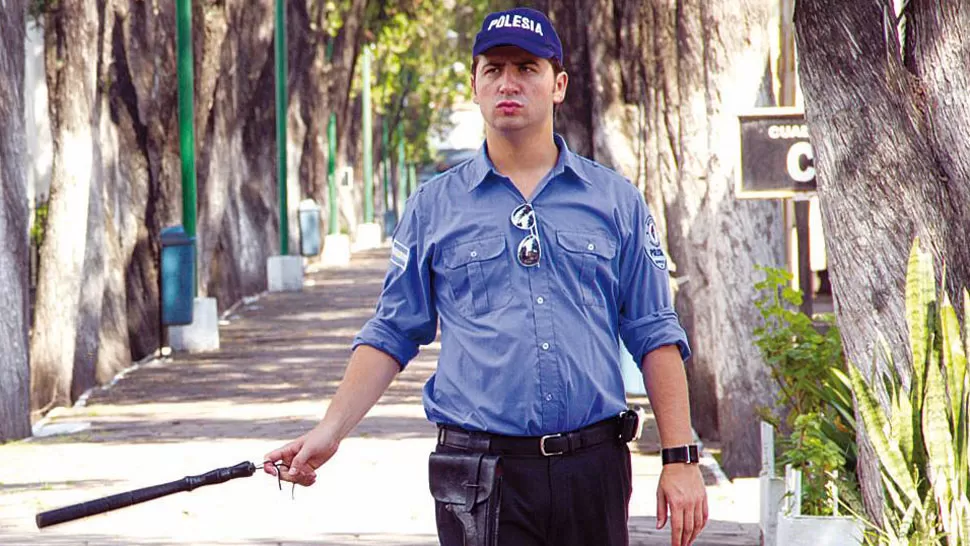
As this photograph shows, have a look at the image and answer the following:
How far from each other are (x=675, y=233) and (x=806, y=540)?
30.2 ft

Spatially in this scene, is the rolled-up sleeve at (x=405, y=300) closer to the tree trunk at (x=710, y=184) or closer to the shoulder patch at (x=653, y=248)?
the shoulder patch at (x=653, y=248)

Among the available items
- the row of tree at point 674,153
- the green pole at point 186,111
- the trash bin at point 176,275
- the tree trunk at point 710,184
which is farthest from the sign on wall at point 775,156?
the green pole at point 186,111

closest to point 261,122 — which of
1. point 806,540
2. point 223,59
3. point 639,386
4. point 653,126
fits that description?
point 223,59

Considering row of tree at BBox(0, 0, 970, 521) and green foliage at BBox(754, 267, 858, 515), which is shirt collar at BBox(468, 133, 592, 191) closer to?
row of tree at BBox(0, 0, 970, 521)

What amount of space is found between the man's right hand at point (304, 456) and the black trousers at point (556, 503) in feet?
1.14

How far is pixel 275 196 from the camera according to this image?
36.9 m

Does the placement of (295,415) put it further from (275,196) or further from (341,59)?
(341,59)

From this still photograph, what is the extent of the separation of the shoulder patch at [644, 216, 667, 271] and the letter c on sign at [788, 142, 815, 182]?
21.0 feet

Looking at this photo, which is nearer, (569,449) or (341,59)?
(569,449)

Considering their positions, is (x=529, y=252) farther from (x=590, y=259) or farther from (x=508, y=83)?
(x=508, y=83)

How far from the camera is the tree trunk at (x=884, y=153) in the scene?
689cm

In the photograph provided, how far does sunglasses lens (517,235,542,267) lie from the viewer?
4.83m

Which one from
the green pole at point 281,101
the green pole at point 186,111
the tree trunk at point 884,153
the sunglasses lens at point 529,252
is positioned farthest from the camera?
the green pole at point 281,101

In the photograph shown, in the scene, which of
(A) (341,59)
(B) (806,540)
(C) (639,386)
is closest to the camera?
(B) (806,540)
